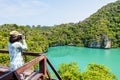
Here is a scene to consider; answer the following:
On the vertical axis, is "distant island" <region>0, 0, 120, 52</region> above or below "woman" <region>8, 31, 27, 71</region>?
below

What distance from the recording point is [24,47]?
4570 millimetres

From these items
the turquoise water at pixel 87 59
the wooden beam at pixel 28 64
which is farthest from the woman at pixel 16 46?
the turquoise water at pixel 87 59

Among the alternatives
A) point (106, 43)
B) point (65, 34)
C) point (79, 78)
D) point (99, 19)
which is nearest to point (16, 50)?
point (79, 78)

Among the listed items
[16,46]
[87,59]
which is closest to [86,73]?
[16,46]

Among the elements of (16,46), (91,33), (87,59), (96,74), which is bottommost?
(87,59)

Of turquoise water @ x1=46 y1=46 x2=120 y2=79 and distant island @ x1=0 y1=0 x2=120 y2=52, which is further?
distant island @ x1=0 y1=0 x2=120 y2=52

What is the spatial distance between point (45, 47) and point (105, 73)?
189 feet

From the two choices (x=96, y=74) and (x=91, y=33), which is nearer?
(x=96, y=74)

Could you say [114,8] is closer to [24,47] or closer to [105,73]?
[105,73]

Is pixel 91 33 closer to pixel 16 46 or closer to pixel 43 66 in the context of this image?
pixel 43 66

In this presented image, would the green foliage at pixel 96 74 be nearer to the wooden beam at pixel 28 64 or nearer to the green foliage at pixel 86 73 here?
the green foliage at pixel 86 73

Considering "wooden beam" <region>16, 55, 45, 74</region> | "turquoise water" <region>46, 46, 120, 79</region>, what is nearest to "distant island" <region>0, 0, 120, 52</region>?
"turquoise water" <region>46, 46, 120, 79</region>

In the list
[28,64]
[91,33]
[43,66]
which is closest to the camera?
[28,64]

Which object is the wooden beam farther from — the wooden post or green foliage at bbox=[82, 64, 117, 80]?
green foliage at bbox=[82, 64, 117, 80]
